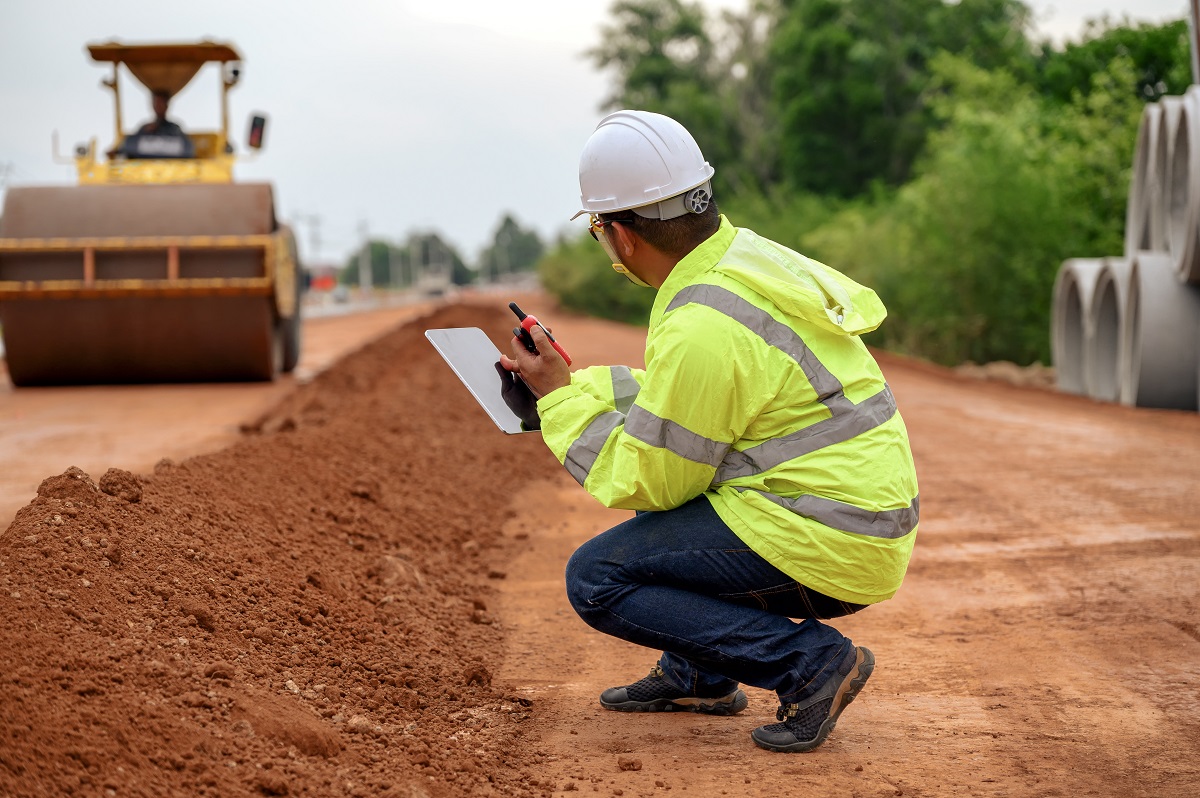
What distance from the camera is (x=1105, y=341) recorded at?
1381 centimetres

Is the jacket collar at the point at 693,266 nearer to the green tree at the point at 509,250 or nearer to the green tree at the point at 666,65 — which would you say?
the green tree at the point at 666,65

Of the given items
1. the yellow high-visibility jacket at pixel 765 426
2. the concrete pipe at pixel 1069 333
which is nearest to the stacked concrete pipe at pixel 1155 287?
the concrete pipe at pixel 1069 333

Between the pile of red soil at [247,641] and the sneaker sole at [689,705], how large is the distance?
0.34 m

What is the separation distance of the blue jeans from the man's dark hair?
694mm

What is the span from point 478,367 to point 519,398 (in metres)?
0.19

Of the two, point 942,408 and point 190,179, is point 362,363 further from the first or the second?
point 942,408

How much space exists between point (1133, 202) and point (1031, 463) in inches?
272

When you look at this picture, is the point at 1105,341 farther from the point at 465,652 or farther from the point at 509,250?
the point at 509,250

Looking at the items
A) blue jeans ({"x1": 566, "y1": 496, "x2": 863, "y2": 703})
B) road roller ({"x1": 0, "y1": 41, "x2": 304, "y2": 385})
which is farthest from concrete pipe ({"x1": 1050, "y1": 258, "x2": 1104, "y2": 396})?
blue jeans ({"x1": 566, "y1": 496, "x2": 863, "y2": 703})

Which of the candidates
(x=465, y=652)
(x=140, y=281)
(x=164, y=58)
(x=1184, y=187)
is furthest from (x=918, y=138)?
(x=465, y=652)

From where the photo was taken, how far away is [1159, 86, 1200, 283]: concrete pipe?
10.8 meters

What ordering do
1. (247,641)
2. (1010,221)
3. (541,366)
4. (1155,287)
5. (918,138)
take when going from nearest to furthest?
(541,366)
(247,641)
(1155,287)
(1010,221)
(918,138)

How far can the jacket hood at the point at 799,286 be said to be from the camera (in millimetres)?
3033

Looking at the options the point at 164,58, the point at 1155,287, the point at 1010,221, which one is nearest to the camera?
the point at 1155,287
